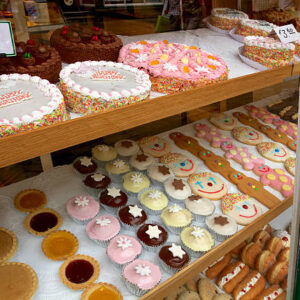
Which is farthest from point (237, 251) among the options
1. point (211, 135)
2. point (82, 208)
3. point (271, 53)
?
point (271, 53)

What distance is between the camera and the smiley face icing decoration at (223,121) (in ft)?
7.14

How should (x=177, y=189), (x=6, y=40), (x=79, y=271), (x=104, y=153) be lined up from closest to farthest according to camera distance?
(x=6, y=40)
(x=79, y=271)
(x=177, y=189)
(x=104, y=153)

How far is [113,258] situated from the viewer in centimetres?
125

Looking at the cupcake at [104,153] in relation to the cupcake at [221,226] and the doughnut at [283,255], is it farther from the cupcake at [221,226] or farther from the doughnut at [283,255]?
the doughnut at [283,255]

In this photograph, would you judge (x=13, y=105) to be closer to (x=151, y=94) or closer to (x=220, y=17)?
(x=151, y=94)

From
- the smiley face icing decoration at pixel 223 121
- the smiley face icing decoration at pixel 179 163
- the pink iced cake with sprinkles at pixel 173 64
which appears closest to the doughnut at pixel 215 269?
the smiley face icing decoration at pixel 179 163

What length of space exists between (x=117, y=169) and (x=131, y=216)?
34 cm

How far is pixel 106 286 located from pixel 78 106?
2.06 ft

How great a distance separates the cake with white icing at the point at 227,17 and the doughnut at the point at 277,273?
1.25m

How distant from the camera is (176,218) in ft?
4.68

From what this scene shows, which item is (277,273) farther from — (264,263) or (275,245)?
(275,245)

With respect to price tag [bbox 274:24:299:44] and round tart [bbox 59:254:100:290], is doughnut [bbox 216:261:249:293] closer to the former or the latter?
round tart [bbox 59:254:100:290]

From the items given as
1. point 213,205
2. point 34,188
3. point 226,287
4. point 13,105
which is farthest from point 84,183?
point 226,287

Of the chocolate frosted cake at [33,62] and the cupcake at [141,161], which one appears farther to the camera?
the cupcake at [141,161]
